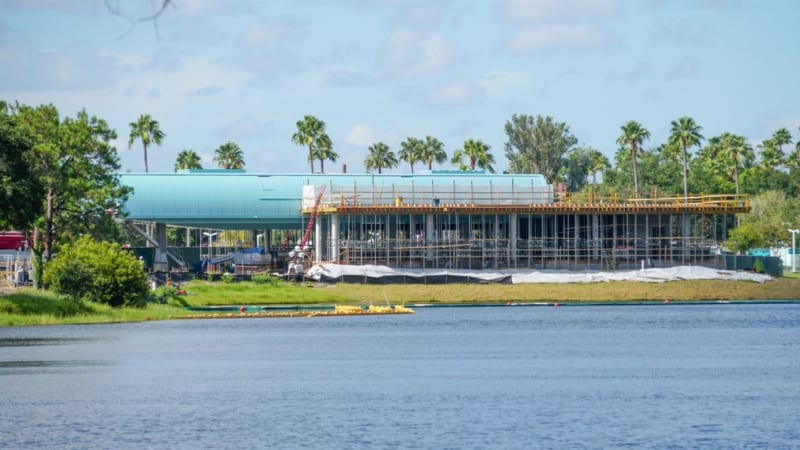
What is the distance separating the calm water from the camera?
42031mm

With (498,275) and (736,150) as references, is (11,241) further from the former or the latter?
(736,150)

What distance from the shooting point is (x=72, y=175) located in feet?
327

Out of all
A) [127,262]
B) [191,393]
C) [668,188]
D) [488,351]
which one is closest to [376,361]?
[488,351]

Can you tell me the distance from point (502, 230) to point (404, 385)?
215 ft

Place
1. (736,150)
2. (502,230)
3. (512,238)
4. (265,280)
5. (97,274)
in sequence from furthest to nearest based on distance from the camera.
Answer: (736,150)
(502,230)
(512,238)
(265,280)
(97,274)

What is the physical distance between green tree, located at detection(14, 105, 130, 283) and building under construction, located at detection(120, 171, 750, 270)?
19.7m

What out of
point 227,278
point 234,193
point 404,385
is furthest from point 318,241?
point 404,385

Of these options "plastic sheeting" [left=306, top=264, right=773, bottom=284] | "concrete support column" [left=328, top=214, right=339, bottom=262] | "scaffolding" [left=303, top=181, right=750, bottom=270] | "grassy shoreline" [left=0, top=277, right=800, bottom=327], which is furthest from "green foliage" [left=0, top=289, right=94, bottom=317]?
"concrete support column" [left=328, top=214, right=339, bottom=262]

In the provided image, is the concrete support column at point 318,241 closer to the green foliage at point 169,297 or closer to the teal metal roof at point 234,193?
the teal metal roof at point 234,193

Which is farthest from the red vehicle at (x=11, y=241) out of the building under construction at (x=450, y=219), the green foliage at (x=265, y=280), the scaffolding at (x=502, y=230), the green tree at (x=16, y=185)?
the green tree at (x=16, y=185)

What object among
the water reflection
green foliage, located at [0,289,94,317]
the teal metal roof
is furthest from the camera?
the teal metal roof

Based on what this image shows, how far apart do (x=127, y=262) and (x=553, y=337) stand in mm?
28677

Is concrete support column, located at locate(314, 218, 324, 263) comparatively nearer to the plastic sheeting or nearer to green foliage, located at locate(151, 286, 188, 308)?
the plastic sheeting

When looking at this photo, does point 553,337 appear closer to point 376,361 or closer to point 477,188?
point 376,361
